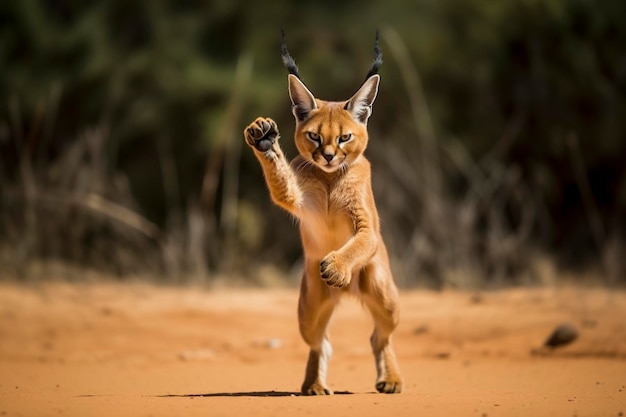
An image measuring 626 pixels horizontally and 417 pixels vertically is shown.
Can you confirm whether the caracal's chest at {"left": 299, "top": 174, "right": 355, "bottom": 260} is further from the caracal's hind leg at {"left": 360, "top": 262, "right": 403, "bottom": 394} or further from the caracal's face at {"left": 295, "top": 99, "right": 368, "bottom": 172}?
the caracal's hind leg at {"left": 360, "top": 262, "right": 403, "bottom": 394}

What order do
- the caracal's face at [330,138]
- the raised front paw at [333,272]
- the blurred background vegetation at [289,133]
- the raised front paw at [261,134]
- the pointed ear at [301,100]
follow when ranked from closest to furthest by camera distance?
the raised front paw at [333,272], the raised front paw at [261,134], the caracal's face at [330,138], the pointed ear at [301,100], the blurred background vegetation at [289,133]

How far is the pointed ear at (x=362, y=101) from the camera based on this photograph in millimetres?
6973

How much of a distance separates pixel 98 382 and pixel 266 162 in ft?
8.95

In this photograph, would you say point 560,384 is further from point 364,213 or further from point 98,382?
point 98,382

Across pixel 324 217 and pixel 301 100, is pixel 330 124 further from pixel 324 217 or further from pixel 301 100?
pixel 324 217

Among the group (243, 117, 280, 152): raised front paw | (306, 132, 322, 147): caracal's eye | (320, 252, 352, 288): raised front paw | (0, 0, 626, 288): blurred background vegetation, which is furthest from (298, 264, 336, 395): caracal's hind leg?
(0, 0, 626, 288): blurred background vegetation

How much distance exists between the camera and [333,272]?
20.2 feet

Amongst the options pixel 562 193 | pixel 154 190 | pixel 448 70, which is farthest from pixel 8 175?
pixel 562 193

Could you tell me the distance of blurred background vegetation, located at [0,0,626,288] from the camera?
13.4m

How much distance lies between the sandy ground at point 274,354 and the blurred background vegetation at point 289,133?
1152mm

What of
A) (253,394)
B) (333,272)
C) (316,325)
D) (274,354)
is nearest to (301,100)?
(333,272)

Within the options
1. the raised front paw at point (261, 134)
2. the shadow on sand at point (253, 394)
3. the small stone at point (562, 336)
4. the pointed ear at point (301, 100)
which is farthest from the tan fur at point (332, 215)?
the small stone at point (562, 336)

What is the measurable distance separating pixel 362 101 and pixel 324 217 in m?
0.86

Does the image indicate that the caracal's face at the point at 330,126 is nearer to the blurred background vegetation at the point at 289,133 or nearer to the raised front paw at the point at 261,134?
the raised front paw at the point at 261,134
